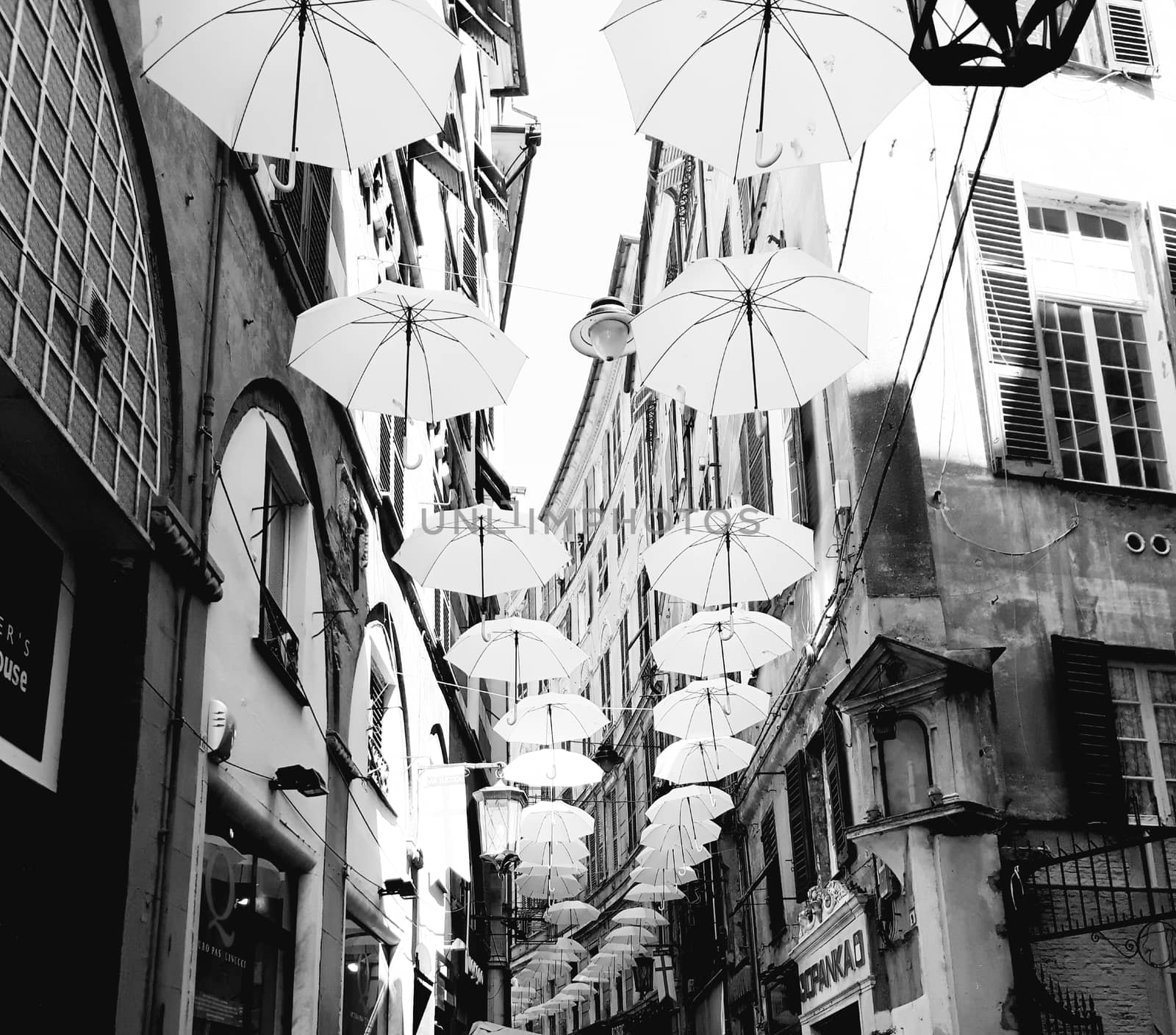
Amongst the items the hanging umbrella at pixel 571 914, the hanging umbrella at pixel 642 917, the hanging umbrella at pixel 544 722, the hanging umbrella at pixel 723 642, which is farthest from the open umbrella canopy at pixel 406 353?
the hanging umbrella at pixel 571 914

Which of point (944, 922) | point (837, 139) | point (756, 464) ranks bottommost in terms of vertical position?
point (944, 922)

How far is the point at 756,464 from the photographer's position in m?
20.7

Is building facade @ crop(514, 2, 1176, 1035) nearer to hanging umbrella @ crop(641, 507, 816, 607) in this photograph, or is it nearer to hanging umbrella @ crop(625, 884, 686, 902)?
hanging umbrella @ crop(641, 507, 816, 607)

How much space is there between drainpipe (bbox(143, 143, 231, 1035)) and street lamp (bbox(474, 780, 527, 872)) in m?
14.0

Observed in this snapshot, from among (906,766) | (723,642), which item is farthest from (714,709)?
(906,766)

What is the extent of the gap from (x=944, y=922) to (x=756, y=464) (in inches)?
372

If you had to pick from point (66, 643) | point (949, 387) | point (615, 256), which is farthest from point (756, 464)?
point (615, 256)

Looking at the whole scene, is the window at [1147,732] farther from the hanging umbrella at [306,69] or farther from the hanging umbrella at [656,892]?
the hanging umbrella at [656,892]

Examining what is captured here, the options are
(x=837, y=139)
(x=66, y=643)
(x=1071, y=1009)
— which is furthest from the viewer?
(x=1071, y=1009)

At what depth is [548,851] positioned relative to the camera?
80.0 ft

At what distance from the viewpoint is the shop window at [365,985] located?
14.2m

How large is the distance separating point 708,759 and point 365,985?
554 centimetres

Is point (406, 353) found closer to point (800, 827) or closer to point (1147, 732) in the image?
point (1147, 732)

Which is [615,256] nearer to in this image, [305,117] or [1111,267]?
[1111,267]
